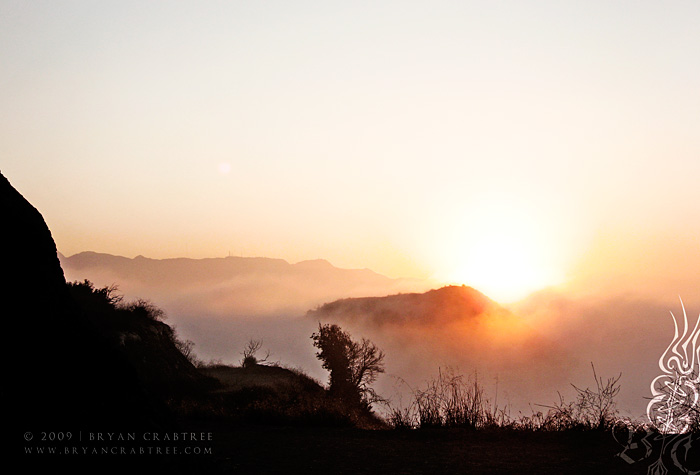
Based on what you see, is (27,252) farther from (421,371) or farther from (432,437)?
(421,371)

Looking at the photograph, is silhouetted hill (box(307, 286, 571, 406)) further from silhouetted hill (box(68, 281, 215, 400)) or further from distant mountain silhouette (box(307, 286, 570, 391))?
silhouetted hill (box(68, 281, 215, 400))

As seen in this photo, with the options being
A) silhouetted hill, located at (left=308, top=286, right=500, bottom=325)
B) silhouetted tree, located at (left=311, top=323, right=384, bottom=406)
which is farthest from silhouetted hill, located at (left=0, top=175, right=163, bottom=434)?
silhouetted hill, located at (left=308, top=286, right=500, bottom=325)

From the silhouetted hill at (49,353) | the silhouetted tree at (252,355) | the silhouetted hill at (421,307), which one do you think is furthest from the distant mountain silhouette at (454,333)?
the silhouetted hill at (49,353)

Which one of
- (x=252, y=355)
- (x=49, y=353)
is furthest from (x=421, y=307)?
Answer: (x=49, y=353)

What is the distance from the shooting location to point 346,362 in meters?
26.2

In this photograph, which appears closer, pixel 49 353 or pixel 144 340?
pixel 49 353

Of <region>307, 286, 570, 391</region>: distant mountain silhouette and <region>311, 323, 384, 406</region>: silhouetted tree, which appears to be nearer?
<region>311, 323, 384, 406</region>: silhouetted tree

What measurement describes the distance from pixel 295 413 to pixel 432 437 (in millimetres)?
3017

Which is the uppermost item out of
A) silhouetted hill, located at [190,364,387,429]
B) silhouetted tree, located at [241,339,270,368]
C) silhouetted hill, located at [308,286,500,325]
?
silhouetted hill, located at [308,286,500,325]

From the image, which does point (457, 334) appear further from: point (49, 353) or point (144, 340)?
point (49, 353)

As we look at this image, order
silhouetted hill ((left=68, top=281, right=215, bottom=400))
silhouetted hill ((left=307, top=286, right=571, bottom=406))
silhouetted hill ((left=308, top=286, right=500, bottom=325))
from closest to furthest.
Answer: silhouetted hill ((left=68, top=281, right=215, bottom=400)) < silhouetted hill ((left=307, top=286, right=571, bottom=406)) < silhouetted hill ((left=308, top=286, right=500, bottom=325))

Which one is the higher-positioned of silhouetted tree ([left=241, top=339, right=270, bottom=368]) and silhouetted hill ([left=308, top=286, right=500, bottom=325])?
silhouetted hill ([left=308, top=286, right=500, bottom=325])

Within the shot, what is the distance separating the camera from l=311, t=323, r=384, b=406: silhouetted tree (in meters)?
25.8

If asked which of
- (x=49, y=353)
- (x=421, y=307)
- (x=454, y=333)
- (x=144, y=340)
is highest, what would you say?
(x=421, y=307)
